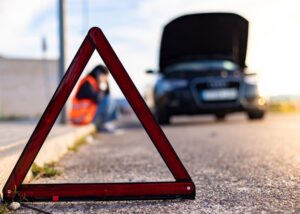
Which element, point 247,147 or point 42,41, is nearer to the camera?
point 247,147

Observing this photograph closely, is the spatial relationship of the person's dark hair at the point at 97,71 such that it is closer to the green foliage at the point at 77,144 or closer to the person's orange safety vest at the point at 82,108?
the person's orange safety vest at the point at 82,108

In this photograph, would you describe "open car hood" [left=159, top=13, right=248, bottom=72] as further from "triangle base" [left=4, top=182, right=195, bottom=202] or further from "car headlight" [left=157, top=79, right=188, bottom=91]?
"triangle base" [left=4, top=182, right=195, bottom=202]

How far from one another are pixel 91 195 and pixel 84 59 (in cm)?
69

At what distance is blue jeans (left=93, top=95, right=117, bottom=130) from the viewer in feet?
24.0

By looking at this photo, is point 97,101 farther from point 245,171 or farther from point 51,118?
point 51,118

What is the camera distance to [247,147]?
14.1 ft

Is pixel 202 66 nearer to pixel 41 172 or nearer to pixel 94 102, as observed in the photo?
pixel 94 102

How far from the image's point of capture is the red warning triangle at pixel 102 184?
2098 mm

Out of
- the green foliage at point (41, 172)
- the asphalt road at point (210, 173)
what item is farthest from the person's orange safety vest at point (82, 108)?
the green foliage at point (41, 172)

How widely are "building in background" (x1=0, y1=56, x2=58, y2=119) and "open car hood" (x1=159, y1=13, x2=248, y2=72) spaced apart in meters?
15.8

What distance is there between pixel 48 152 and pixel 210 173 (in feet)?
4.49

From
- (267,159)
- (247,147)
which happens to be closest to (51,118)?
(267,159)

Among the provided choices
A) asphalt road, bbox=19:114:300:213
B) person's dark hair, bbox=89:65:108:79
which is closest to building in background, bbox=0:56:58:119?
person's dark hair, bbox=89:65:108:79

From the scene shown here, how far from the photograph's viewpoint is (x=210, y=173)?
9.34ft
